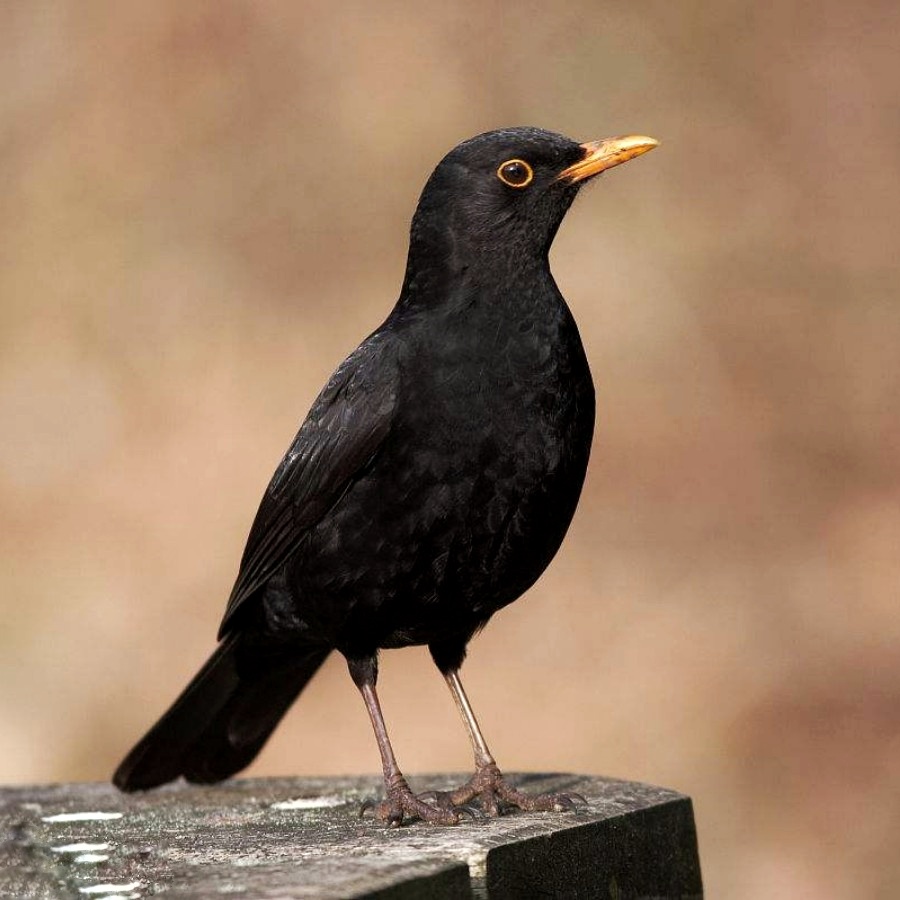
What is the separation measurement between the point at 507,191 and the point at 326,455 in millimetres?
977

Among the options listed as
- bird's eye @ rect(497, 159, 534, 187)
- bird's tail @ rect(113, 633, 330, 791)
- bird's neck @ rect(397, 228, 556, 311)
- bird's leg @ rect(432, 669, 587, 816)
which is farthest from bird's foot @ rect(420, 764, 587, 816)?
bird's eye @ rect(497, 159, 534, 187)

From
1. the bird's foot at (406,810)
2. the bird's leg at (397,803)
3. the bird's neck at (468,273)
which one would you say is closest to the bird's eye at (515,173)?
the bird's neck at (468,273)

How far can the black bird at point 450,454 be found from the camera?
511 cm

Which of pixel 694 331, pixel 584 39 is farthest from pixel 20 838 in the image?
pixel 584 39

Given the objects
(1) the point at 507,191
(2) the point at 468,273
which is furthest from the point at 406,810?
(1) the point at 507,191

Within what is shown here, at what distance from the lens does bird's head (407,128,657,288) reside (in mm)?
5527

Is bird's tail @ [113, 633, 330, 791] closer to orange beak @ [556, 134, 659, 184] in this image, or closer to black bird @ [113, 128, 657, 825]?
black bird @ [113, 128, 657, 825]

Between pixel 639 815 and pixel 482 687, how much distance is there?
5804 millimetres

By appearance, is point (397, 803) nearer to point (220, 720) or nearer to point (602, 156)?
point (220, 720)

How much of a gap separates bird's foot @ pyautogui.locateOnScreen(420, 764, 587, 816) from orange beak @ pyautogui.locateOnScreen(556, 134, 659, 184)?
5.88ft

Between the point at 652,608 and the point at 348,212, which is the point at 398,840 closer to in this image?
the point at 652,608

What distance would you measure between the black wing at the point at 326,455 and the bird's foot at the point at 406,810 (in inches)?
33.4

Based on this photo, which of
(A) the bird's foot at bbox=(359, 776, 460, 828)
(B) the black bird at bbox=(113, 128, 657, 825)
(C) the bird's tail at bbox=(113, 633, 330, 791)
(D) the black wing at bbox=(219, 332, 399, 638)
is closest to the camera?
(A) the bird's foot at bbox=(359, 776, 460, 828)

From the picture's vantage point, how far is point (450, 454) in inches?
200
